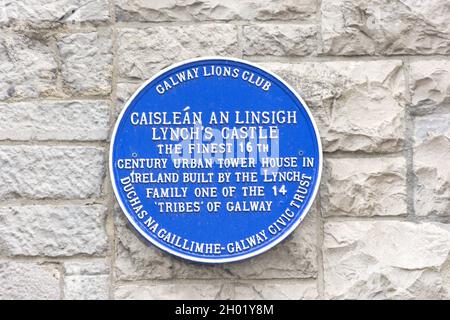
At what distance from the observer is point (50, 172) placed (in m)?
Answer: 3.61

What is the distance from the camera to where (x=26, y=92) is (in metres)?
3.66

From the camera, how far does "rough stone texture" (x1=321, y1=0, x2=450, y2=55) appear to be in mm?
3672

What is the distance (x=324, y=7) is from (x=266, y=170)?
796mm

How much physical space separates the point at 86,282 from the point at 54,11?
123 centimetres

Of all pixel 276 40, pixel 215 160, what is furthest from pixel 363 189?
pixel 276 40

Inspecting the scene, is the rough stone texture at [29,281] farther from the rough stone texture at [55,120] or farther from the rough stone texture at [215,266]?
the rough stone texture at [55,120]

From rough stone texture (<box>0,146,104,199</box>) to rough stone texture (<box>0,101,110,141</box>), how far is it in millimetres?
60

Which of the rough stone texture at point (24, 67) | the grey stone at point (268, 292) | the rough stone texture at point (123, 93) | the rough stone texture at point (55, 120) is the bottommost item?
the grey stone at point (268, 292)

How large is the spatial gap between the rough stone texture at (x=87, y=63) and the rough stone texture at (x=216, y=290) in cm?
89

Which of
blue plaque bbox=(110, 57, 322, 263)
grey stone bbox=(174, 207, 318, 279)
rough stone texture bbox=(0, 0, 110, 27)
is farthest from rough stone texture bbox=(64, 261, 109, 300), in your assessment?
rough stone texture bbox=(0, 0, 110, 27)

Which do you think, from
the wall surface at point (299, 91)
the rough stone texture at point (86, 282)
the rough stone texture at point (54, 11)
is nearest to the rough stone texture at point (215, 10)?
the wall surface at point (299, 91)

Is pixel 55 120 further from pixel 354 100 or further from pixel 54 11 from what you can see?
pixel 354 100

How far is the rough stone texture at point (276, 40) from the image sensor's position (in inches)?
144

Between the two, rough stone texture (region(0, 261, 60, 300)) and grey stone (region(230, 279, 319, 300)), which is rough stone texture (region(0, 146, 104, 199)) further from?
grey stone (region(230, 279, 319, 300))
